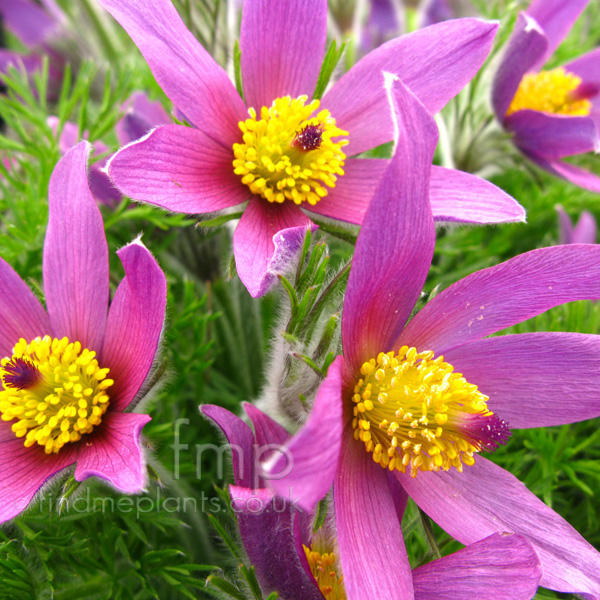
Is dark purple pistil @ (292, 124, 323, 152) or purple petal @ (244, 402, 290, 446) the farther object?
A: dark purple pistil @ (292, 124, 323, 152)

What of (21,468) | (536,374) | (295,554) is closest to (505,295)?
(536,374)

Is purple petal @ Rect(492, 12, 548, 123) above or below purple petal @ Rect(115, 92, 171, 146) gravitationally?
below

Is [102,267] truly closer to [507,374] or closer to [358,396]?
[358,396]

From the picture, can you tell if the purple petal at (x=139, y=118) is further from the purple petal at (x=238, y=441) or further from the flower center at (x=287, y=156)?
the purple petal at (x=238, y=441)

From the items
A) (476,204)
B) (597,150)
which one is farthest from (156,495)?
(597,150)

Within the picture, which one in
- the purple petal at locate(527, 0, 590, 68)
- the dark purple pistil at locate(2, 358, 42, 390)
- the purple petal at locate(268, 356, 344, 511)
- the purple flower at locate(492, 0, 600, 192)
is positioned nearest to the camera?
the purple petal at locate(268, 356, 344, 511)

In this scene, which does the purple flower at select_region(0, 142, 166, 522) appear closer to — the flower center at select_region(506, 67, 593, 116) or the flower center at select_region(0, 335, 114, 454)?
the flower center at select_region(0, 335, 114, 454)

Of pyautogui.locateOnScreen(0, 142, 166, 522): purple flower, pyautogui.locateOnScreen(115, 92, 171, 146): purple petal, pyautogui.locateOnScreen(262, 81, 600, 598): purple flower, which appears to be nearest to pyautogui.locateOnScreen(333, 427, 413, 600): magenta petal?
pyautogui.locateOnScreen(262, 81, 600, 598): purple flower
